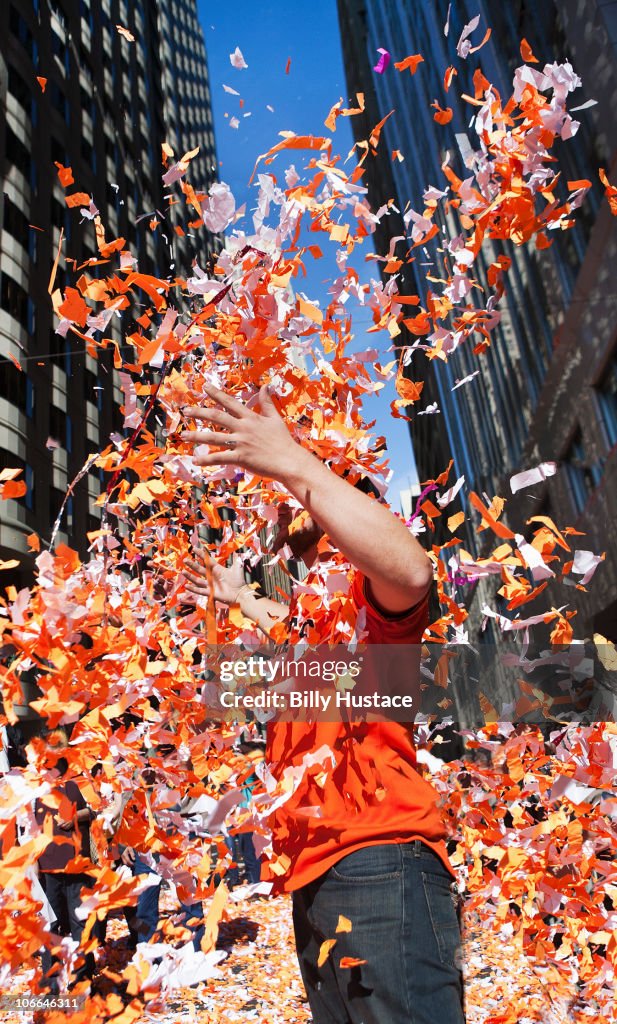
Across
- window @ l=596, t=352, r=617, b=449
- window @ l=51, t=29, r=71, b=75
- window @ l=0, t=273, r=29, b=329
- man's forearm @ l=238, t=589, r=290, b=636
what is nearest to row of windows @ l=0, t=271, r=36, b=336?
window @ l=0, t=273, r=29, b=329

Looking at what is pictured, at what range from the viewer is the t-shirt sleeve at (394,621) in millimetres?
1679

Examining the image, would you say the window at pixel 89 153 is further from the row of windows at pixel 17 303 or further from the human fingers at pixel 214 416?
the human fingers at pixel 214 416

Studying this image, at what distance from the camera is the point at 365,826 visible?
66.5 inches

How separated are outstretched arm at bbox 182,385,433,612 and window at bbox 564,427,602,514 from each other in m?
15.7

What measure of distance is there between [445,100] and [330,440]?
30.0 m

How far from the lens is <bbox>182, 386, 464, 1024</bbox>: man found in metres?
1.53

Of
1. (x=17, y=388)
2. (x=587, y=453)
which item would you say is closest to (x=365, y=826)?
(x=587, y=453)

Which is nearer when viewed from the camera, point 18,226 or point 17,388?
point 17,388

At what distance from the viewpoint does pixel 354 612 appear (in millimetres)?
2014

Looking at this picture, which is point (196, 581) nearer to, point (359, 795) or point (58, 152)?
point (359, 795)

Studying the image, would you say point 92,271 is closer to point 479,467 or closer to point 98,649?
point 479,467

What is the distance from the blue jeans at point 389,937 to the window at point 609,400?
14246 millimetres

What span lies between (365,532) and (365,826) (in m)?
0.72

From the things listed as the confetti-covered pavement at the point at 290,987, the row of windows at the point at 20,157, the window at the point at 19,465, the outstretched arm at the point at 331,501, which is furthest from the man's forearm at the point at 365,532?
the row of windows at the point at 20,157
